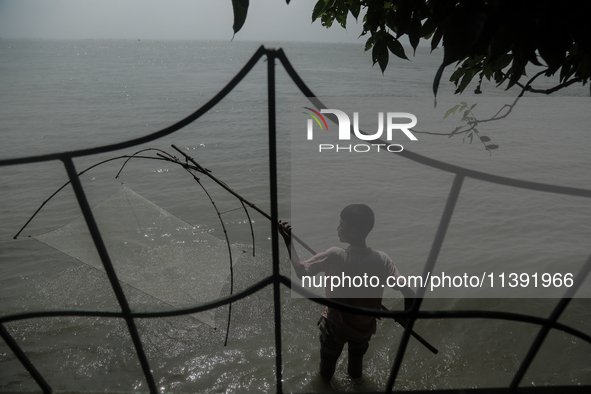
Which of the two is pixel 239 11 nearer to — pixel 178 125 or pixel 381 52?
pixel 178 125

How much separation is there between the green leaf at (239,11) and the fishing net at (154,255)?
10.0 ft

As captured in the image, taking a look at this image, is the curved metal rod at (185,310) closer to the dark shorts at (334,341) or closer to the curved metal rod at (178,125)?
the curved metal rod at (178,125)

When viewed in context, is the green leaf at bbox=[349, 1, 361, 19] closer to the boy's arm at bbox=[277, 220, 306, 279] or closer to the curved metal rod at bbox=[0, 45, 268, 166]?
the boy's arm at bbox=[277, 220, 306, 279]

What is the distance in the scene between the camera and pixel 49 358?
427 centimetres

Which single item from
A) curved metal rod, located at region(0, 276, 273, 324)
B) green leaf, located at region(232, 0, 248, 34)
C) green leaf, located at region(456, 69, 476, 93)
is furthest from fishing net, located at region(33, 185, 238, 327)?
green leaf, located at region(232, 0, 248, 34)

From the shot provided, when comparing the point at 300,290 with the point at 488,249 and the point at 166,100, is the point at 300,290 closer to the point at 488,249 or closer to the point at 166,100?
the point at 488,249

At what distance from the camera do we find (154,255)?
425 cm

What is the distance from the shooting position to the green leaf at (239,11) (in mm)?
992

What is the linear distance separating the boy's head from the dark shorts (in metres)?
0.69

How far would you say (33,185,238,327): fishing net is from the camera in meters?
3.90

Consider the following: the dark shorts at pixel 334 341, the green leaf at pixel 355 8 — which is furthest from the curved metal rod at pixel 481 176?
the dark shorts at pixel 334 341

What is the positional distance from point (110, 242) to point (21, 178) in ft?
22.7

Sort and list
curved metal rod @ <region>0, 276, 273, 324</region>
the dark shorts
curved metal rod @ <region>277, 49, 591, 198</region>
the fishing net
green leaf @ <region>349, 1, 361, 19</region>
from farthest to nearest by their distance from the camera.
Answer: the fishing net < the dark shorts < green leaf @ <region>349, 1, 361, 19</region> < curved metal rod @ <region>0, 276, 273, 324</region> < curved metal rod @ <region>277, 49, 591, 198</region>

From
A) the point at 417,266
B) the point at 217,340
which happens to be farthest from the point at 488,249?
the point at 217,340
